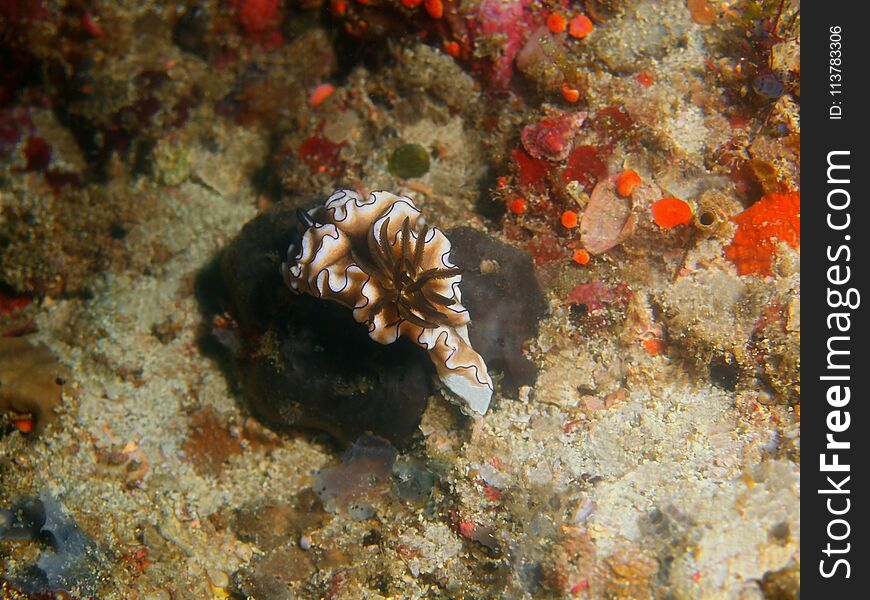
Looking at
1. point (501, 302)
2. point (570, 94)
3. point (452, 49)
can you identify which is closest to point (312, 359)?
point (501, 302)

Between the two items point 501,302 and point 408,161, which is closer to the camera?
point 501,302

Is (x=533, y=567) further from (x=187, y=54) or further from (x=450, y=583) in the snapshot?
(x=187, y=54)

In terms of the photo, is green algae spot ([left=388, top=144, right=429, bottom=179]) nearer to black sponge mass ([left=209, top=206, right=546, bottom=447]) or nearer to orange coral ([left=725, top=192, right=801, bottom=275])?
black sponge mass ([left=209, top=206, right=546, bottom=447])

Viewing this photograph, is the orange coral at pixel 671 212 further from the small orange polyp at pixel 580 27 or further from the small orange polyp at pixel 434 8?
the small orange polyp at pixel 434 8

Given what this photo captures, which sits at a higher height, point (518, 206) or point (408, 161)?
point (408, 161)

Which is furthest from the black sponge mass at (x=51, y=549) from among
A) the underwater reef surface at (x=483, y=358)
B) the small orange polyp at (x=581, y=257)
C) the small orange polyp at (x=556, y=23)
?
the small orange polyp at (x=556, y=23)

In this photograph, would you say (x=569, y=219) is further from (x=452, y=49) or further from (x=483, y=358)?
(x=452, y=49)

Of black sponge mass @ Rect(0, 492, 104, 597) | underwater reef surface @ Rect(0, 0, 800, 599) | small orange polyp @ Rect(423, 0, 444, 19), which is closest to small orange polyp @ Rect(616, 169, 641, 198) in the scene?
underwater reef surface @ Rect(0, 0, 800, 599)
